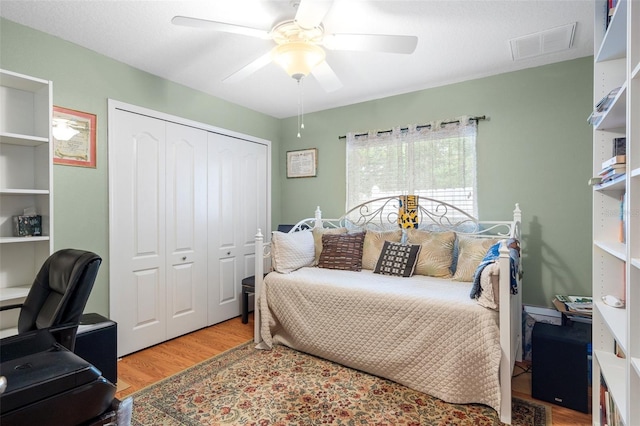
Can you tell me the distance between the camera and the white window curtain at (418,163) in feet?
9.79

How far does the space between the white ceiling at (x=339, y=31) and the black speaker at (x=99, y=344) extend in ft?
6.22

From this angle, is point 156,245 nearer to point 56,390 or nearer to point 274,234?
point 274,234

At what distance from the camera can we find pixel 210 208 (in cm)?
333

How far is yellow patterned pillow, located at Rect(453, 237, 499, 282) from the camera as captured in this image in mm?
2447

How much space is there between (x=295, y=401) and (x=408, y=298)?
0.94m

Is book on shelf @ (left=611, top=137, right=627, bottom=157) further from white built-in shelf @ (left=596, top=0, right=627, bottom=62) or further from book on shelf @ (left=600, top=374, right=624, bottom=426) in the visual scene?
book on shelf @ (left=600, top=374, right=624, bottom=426)

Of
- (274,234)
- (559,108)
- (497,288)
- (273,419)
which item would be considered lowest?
(273,419)

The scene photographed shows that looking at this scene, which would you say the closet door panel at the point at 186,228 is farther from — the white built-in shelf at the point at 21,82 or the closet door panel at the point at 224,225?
the white built-in shelf at the point at 21,82

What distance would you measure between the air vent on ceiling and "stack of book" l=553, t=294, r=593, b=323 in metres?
1.84

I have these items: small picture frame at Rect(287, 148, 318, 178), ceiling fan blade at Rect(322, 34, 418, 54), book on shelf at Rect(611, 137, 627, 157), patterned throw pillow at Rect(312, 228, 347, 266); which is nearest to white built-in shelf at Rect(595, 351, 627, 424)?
book on shelf at Rect(611, 137, 627, 157)

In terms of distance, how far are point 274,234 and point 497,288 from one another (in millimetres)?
1762

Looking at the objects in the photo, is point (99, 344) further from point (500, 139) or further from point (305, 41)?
point (500, 139)

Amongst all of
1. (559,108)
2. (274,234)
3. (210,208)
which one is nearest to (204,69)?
(210,208)

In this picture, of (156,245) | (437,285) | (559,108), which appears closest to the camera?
(437,285)
